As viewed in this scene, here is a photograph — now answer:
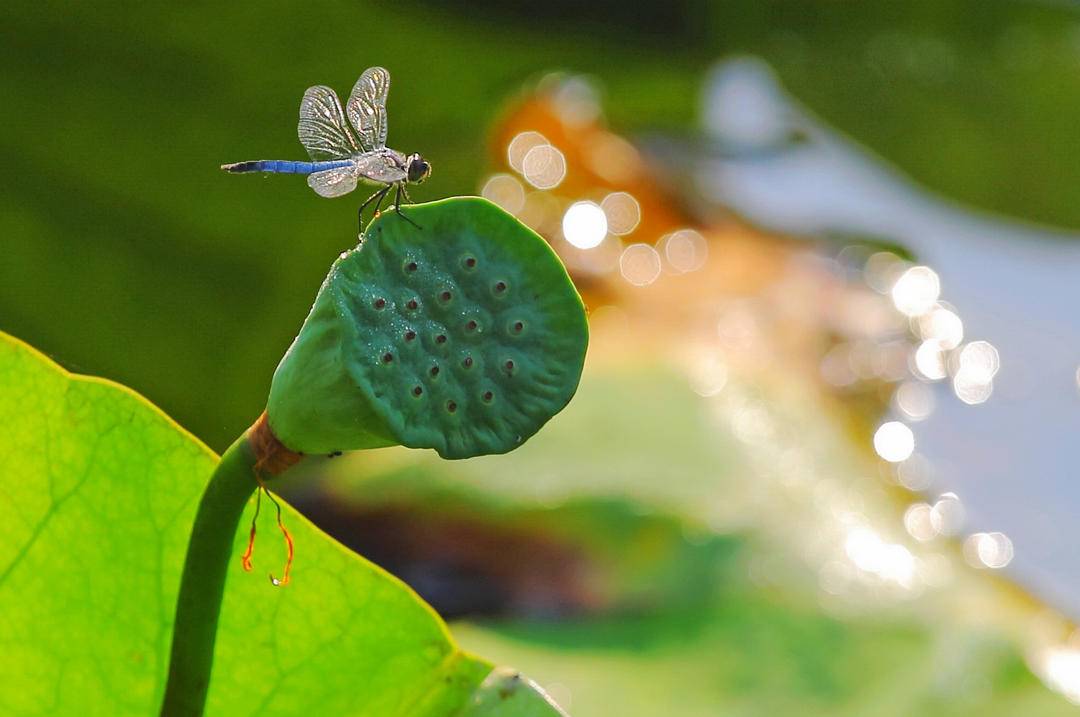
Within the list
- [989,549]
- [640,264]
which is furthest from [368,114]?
[640,264]

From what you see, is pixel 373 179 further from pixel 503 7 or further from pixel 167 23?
pixel 503 7

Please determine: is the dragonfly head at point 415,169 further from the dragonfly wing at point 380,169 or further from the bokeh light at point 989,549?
the bokeh light at point 989,549

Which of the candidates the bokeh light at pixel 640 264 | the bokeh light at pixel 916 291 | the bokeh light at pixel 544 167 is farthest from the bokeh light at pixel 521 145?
the bokeh light at pixel 916 291

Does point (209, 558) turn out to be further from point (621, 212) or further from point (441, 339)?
point (621, 212)

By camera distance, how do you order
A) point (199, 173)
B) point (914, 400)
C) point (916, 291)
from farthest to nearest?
point (916, 291) < point (914, 400) < point (199, 173)

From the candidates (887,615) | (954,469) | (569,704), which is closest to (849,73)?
(954,469)

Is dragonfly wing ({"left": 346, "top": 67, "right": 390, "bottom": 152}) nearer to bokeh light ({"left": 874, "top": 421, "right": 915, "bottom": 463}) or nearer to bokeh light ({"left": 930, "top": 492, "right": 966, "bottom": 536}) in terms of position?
bokeh light ({"left": 930, "top": 492, "right": 966, "bottom": 536})
